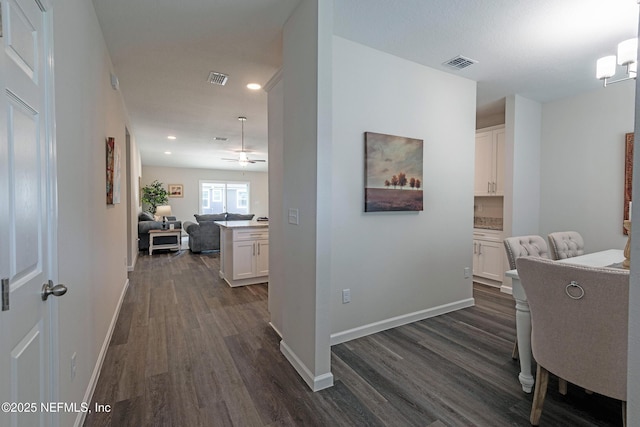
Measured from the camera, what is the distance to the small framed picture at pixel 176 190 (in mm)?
10859

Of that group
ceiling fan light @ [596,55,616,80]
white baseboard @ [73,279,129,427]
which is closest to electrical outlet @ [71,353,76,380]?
white baseboard @ [73,279,129,427]

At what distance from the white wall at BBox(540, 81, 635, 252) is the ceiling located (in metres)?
0.28

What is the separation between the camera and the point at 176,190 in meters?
10.9

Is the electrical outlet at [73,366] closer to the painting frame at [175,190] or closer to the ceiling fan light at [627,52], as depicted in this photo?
the ceiling fan light at [627,52]

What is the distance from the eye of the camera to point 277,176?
9.26 feet

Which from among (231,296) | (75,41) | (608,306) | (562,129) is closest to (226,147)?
(231,296)

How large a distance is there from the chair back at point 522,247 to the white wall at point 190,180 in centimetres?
834

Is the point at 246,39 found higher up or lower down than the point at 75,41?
higher up

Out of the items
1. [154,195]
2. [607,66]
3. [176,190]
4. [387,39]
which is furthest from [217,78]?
[176,190]

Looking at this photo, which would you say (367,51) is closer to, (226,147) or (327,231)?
(327,231)

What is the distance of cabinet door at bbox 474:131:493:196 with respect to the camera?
4473 millimetres

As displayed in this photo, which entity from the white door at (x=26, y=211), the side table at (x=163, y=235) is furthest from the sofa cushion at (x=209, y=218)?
the white door at (x=26, y=211)

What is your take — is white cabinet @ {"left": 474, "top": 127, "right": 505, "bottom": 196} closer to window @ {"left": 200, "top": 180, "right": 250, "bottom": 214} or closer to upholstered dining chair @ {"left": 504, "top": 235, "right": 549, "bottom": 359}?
upholstered dining chair @ {"left": 504, "top": 235, "right": 549, "bottom": 359}

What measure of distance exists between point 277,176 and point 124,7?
1.69 meters
